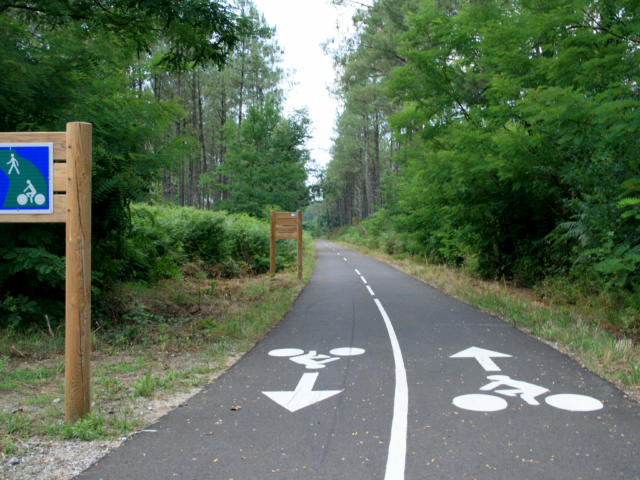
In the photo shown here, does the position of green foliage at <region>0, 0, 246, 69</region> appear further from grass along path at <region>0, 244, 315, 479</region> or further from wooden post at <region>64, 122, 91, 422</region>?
grass along path at <region>0, 244, 315, 479</region>

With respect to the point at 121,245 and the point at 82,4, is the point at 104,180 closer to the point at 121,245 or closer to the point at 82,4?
the point at 121,245

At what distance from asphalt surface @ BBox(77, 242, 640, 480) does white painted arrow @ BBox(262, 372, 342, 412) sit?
0.04ft

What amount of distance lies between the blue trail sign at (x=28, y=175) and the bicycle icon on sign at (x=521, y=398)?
4.64 m

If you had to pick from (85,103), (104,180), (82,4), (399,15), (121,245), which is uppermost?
(399,15)

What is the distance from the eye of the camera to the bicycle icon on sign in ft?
16.1

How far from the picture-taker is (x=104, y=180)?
24.9 feet

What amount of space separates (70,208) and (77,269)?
566 mm

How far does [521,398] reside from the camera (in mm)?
5211

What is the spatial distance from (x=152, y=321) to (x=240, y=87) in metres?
33.8

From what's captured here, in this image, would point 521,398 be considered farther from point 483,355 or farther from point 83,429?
point 83,429

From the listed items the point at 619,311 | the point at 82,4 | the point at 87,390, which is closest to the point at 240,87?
the point at 82,4

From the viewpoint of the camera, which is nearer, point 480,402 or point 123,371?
point 480,402

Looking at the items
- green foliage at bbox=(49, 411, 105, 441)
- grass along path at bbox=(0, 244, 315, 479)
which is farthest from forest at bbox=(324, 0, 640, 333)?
green foliage at bbox=(49, 411, 105, 441)

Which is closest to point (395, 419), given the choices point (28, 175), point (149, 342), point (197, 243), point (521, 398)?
point (521, 398)
